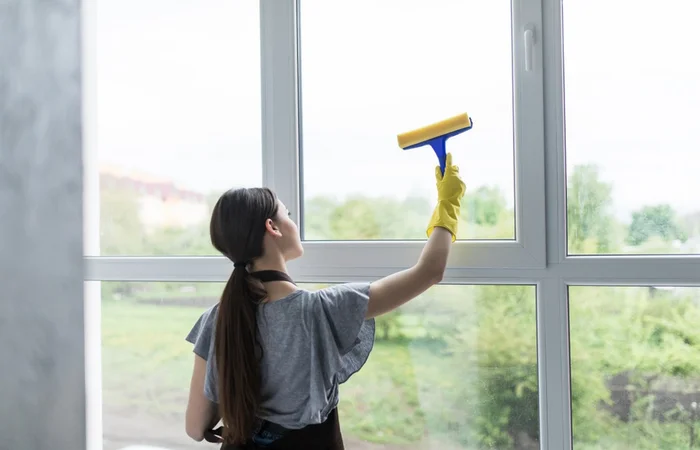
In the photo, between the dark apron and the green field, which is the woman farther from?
the green field

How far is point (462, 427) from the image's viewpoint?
5.25 feet

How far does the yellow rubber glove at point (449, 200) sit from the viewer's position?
146 cm

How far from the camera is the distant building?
1.86m

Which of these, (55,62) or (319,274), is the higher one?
(55,62)

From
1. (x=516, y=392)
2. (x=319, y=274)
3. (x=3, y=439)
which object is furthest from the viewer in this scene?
(x=3, y=439)

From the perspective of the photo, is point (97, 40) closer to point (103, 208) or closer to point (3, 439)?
point (103, 208)

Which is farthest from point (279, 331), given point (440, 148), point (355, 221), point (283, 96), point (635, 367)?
point (635, 367)

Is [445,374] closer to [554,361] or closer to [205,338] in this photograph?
[554,361]

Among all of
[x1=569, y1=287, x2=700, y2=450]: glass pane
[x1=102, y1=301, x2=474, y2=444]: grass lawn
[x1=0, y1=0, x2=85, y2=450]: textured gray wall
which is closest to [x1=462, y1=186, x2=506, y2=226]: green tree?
[x1=569, y1=287, x2=700, y2=450]: glass pane

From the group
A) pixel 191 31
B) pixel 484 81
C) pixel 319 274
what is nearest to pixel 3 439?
pixel 319 274

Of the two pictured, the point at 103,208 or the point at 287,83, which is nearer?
the point at 287,83

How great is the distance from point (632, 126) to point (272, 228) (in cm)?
83

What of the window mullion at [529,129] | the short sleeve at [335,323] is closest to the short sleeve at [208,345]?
the short sleeve at [335,323]

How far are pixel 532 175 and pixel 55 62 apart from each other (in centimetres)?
138
